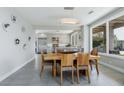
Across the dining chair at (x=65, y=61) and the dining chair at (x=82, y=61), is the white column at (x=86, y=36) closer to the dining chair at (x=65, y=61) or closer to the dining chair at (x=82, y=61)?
the dining chair at (x=82, y=61)

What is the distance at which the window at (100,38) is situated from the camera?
7400mm

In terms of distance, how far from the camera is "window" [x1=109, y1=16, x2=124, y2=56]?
18.8 ft

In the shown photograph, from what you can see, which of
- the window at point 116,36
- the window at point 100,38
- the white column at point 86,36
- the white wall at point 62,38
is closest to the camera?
the window at point 116,36

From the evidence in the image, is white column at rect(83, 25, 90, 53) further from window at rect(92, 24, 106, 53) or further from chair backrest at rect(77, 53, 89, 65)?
chair backrest at rect(77, 53, 89, 65)

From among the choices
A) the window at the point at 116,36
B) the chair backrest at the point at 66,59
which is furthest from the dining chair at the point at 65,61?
the window at the point at 116,36

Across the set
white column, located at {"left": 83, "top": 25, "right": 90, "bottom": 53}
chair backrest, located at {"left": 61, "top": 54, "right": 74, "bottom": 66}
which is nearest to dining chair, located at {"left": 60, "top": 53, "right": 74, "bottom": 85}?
chair backrest, located at {"left": 61, "top": 54, "right": 74, "bottom": 66}

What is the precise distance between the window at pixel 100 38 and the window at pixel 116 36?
79cm

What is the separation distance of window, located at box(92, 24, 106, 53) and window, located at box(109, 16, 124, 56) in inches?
31.0

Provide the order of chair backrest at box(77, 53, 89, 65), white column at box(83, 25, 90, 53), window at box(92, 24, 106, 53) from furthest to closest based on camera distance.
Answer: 1. white column at box(83, 25, 90, 53)
2. window at box(92, 24, 106, 53)
3. chair backrest at box(77, 53, 89, 65)

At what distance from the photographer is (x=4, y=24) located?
4164 millimetres

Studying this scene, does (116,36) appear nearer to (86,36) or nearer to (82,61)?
(82,61)

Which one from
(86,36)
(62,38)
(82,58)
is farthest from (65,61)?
(62,38)
